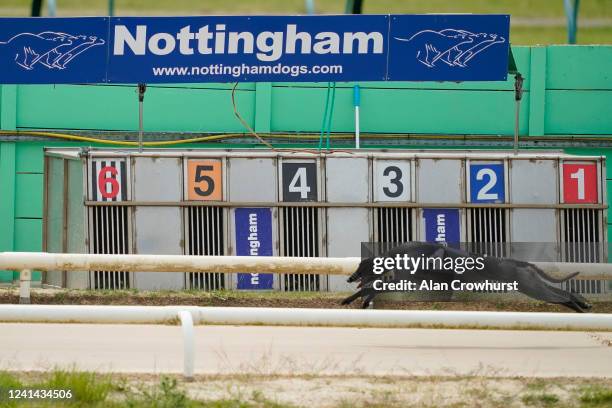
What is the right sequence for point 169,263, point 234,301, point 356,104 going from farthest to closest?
point 356,104, point 234,301, point 169,263

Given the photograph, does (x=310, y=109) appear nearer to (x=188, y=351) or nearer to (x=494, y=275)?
(x=494, y=275)

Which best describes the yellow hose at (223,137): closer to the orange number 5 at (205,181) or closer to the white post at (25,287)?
the orange number 5 at (205,181)

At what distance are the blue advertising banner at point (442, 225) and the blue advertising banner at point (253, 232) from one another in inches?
69.8

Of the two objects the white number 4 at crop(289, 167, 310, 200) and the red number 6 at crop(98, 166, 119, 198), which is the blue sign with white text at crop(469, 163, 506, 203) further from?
the red number 6 at crop(98, 166, 119, 198)

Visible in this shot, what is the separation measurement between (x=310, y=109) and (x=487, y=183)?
10.7ft

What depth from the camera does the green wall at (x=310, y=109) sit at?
50.7 feet

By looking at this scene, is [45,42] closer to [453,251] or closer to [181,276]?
[181,276]

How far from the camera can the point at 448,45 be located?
13391 millimetres

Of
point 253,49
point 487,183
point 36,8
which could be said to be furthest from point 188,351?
point 36,8

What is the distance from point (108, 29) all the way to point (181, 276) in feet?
9.47

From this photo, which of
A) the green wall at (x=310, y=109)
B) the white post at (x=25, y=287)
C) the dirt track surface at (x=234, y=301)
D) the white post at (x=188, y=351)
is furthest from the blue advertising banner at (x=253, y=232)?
the white post at (x=188, y=351)

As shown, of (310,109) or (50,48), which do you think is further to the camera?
(310,109)

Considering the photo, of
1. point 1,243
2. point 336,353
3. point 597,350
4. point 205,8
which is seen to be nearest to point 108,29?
point 1,243

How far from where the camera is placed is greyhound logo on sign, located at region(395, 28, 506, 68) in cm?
1340
